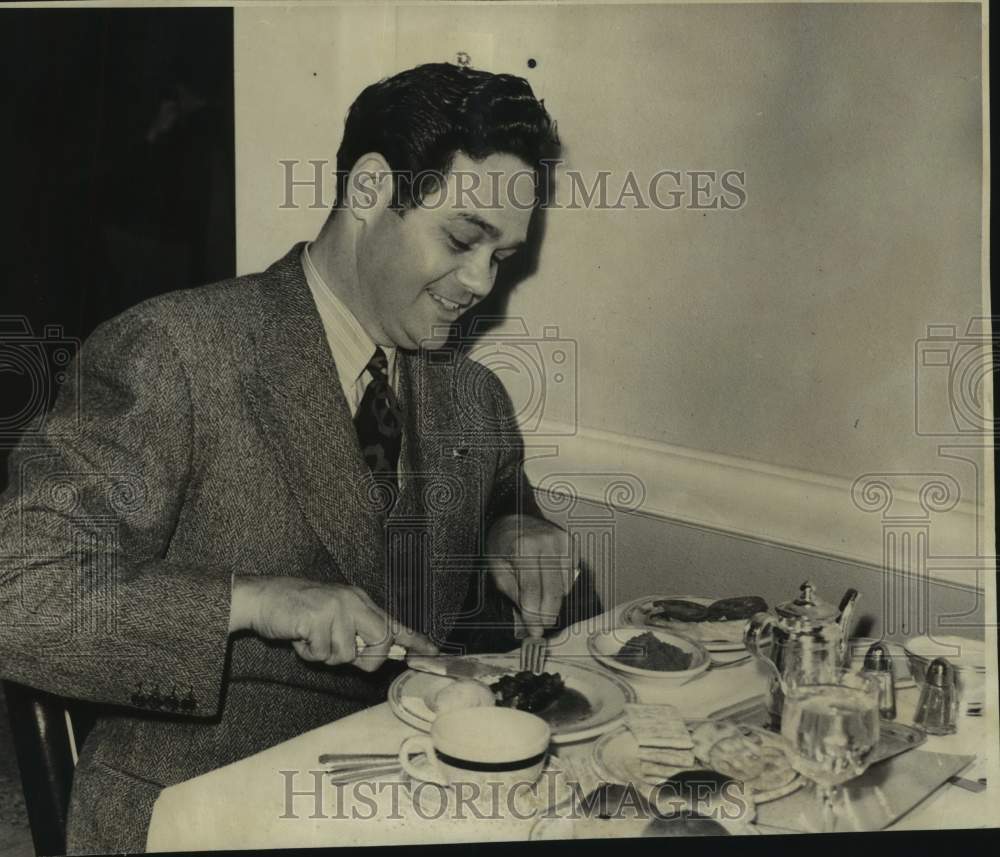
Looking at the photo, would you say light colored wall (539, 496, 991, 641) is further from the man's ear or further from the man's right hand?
the man's ear

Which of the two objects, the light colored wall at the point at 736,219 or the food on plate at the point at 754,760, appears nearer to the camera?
the food on plate at the point at 754,760

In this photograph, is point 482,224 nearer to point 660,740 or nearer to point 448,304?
point 448,304

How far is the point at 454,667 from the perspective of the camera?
A: 4.95 ft

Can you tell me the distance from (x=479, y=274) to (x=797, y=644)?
0.66 m

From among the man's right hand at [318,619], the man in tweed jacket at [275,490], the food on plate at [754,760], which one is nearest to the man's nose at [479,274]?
the man in tweed jacket at [275,490]

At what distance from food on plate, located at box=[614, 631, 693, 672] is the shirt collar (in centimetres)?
52

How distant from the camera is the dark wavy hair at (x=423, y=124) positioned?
155cm

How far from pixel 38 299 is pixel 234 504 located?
0.40m

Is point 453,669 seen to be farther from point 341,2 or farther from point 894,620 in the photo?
point 341,2

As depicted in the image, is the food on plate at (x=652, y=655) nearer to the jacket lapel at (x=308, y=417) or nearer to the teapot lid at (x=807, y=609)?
the teapot lid at (x=807, y=609)

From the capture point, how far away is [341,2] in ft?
5.16

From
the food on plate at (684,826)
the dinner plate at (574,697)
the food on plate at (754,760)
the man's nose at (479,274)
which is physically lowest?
the food on plate at (684,826)

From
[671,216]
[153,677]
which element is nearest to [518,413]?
[671,216]

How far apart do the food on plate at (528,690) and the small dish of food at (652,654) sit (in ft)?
0.31
